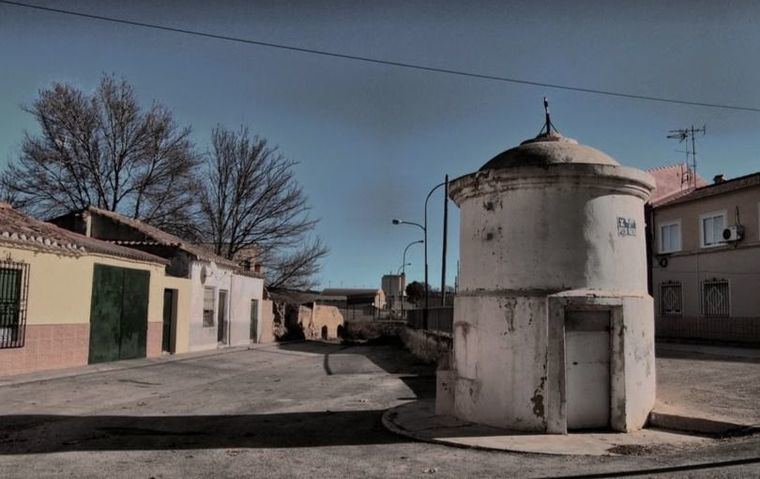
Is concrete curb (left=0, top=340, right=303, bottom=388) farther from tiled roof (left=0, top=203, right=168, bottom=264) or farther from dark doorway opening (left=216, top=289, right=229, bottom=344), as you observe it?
tiled roof (left=0, top=203, right=168, bottom=264)

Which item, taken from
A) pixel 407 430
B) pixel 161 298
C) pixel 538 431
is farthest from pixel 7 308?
pixel 538 431

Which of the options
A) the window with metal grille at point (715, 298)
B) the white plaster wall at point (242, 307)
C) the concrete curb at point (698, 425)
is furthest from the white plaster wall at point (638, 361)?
the white plaster wall at point (242, 307)

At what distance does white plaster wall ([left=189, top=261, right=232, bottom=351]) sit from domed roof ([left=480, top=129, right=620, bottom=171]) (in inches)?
722

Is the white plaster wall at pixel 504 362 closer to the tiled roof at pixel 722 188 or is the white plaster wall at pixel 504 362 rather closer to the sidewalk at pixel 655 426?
the sidewalk at pixel 655 426

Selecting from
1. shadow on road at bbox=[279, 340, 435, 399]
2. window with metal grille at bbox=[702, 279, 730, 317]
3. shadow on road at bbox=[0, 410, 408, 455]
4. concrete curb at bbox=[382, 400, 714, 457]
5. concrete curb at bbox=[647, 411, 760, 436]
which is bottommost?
shadow on road at bbox=[279, 340, 435, 399]

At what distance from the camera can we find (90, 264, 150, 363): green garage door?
18.1 meters

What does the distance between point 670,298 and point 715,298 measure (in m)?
2.56

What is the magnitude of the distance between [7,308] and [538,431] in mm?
12538

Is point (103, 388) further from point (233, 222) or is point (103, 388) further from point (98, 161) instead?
point (233, 222)

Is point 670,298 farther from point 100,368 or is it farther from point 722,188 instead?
point 100,368

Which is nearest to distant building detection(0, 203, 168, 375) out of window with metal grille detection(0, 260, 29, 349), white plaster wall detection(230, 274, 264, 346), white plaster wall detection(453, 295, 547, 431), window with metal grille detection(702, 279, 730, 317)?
window with metal grille detection(0, 260, 29, 349)

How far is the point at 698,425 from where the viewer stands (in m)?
8.12

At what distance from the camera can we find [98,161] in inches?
1272

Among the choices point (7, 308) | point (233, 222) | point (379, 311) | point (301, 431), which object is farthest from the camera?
point (379, 311)
